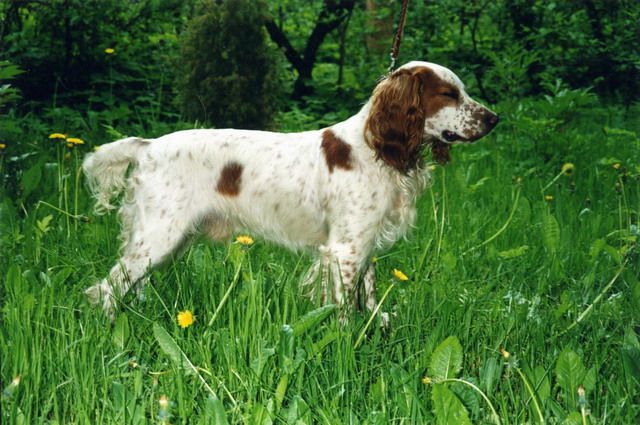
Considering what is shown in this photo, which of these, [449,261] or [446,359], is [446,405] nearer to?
[446,359]

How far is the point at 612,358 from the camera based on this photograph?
2.99m

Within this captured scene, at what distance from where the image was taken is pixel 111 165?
376 centimetres

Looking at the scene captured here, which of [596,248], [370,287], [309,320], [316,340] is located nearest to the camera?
[309,320]

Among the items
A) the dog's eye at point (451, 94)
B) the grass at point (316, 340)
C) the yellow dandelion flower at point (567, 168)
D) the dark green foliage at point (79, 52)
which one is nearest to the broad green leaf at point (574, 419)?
the grass at point (316, 340)

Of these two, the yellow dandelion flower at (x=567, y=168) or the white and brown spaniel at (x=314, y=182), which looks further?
the yellow dandelion flower at (x=567, y=168)

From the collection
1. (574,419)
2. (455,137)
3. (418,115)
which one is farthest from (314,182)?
(574,419)

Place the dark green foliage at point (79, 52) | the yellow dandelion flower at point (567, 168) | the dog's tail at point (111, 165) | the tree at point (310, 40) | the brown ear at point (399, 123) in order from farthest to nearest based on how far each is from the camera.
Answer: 1. the tree at point (310, 40)
2. the dark green foliage at point (79, 52)
3. the yellow dandelion flower at point (567, 168)
4. the dog's tail at point (111, 165)
5. the brown ear at point (399, 123)

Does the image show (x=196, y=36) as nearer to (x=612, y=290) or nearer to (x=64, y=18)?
(x=64, y=18)

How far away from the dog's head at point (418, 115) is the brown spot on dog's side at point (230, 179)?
0.60 metres

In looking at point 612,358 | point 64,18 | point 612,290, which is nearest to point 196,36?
point 64,18

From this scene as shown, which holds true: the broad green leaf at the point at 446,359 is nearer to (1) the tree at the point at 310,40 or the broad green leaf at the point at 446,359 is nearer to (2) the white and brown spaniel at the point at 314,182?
(2) the white and brown spaniel at the point at 314,182

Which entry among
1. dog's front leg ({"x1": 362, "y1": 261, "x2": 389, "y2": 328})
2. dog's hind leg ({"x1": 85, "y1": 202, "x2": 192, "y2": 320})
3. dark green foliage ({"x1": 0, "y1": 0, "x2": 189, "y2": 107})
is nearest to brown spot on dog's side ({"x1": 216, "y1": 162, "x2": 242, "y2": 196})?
dog's hind leg ({"x1": 85, "y1": 202, "x2": 192, "y2": 320})

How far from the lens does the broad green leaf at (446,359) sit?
266cm

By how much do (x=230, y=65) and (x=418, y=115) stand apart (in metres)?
2.93
